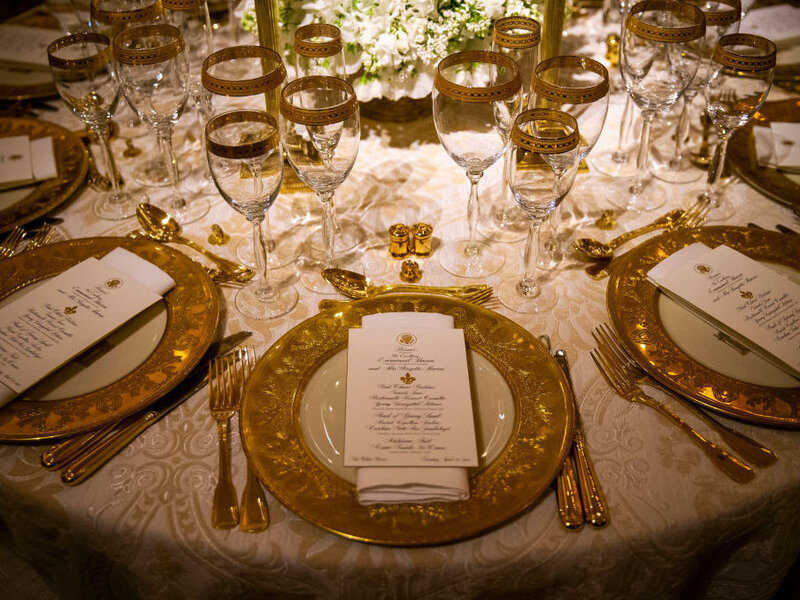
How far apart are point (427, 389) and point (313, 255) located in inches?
17.6

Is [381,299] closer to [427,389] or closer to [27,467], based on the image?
[427,389]

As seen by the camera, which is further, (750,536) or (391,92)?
(391,92)

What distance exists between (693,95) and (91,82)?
1.19 metres

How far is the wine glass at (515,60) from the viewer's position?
1.26m

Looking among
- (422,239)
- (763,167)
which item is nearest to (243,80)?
(422,239)

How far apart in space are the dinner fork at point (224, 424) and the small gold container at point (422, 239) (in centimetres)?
39

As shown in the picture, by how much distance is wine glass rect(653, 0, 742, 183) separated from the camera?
137 centimetres

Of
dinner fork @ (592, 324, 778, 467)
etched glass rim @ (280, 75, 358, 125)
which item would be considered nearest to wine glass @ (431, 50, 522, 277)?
etched glass rim @ (280, 75, 358, 125)

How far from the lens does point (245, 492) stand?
841 mm

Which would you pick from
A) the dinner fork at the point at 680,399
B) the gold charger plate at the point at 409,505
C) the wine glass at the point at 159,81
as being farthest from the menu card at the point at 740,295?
the wine glass at the point at 159,81

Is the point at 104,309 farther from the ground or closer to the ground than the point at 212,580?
farther from the ground

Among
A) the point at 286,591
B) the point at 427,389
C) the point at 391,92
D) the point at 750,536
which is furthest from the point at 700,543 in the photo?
the point at 391,92

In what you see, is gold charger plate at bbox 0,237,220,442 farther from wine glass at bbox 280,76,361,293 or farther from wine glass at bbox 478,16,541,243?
wine glass at bbox 478,16,541,243

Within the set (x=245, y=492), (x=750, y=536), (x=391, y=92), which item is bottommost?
(x=750, y=536)
